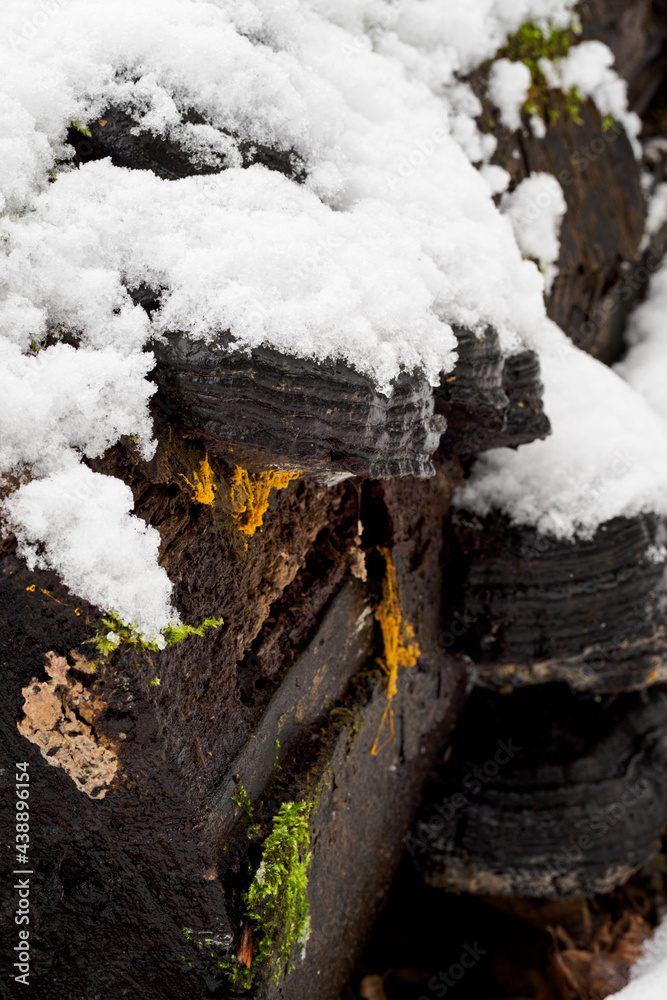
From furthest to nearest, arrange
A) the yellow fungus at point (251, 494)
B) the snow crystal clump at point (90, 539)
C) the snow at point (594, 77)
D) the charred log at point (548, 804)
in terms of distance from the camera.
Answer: the snow at point (594, 77) < the charred log at point (548, 804) < the yellow fungus at point (251, 494) < the snow crystal clump at point (90, 539)

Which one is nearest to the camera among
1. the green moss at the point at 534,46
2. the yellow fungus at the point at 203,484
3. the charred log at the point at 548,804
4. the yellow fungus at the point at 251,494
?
the yellow fungus at the point at 203,484

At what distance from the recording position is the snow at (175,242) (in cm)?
121

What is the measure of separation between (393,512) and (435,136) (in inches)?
38.1

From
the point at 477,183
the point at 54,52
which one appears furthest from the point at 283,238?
the point at 477,183

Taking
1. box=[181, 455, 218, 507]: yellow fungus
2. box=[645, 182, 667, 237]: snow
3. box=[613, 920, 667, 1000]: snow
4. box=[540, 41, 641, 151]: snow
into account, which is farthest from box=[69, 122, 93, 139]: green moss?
box=[645, 182, 667, 237]: snow

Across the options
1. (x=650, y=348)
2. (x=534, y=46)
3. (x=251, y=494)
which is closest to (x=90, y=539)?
(x=251, y=494)

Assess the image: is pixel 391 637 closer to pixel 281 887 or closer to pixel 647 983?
pixel 281 887

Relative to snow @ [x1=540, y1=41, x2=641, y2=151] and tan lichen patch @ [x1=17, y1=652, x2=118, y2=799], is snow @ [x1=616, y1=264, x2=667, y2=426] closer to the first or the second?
snow @ [x1=540, y1=41, x2=641, y2=151]

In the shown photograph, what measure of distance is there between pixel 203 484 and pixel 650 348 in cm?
263

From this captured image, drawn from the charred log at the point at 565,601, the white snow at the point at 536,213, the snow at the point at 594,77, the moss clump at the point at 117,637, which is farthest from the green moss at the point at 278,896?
the snow at the point at 594,77

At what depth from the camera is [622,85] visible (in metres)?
3.08

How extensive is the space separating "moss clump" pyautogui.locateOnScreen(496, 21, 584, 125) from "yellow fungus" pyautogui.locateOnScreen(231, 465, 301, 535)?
1.81m

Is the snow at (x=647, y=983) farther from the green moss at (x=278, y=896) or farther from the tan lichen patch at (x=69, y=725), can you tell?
the tan lichen patch at (x=69, y=725)

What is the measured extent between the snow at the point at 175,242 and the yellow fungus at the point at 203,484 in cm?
14
